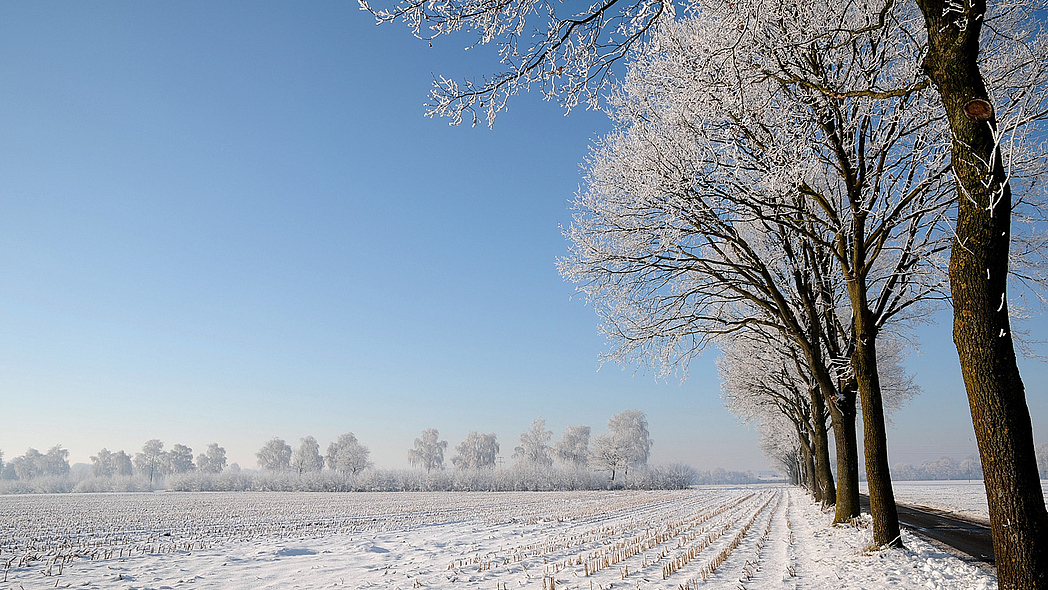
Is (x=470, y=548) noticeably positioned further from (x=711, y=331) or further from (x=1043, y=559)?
(x=1043, y=559)

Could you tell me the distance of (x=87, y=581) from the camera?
9.14 m

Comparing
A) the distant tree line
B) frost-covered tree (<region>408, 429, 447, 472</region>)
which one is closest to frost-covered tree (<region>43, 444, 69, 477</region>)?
the distant tree line

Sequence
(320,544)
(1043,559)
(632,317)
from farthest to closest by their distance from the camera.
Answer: (320,544) < (632,317) < (1043,559)

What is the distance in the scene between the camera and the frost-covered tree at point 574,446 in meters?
103

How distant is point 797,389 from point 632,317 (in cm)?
1330

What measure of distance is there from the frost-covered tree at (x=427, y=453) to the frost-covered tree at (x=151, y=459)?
54737 mm

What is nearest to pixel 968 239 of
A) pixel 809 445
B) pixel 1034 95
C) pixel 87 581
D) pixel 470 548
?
pixel 1034 95

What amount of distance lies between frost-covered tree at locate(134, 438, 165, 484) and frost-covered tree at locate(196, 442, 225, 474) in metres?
8.97

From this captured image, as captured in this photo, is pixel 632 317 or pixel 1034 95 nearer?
pixel 1034 95

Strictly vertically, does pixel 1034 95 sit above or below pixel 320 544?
above

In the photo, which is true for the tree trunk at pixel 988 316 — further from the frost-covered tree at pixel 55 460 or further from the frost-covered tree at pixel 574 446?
the frost-covered tree at pixel 55 460

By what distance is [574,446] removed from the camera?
104m

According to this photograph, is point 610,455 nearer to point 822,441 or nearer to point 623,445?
point 623,445

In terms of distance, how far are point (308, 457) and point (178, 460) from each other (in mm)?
32339
